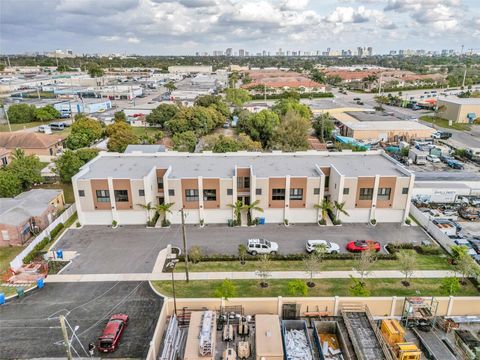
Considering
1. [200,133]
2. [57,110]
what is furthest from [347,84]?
[57,110]

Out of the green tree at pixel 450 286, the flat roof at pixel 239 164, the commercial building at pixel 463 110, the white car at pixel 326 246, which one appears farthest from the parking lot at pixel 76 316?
the commercial building at pixel 463 110

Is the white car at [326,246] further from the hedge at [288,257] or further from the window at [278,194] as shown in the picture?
the window at [278,194]

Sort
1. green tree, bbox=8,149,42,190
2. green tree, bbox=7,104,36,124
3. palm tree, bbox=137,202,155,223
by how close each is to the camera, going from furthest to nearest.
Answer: green tree, bbox=7,104,36,124
green tree, bbox=8,149,42,190
palm tree, bbox=137,202,155,223

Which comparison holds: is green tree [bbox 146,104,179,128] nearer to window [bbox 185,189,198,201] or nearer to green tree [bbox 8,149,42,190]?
Answer: green tree [bbox 8,149,42,190]

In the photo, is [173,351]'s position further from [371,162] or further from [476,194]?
[476,194]

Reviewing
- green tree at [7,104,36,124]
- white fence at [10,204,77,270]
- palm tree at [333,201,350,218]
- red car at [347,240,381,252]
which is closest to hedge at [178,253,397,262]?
red car at [347,240,381,252]

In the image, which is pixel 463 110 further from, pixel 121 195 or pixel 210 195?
pixel 121 195
